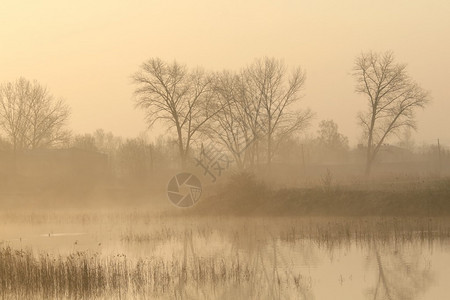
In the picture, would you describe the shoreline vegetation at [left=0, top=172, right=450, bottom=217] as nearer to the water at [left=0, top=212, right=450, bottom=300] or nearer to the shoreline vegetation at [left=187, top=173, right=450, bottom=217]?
the shoreline vegetation at [left=187, top=173, right=450, bottom=217]

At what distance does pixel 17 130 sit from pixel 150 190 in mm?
23949

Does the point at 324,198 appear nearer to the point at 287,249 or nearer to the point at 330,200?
the point at 330,200

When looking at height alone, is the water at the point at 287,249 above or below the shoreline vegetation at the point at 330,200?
below

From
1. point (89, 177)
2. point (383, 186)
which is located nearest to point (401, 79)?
point (383, 186)

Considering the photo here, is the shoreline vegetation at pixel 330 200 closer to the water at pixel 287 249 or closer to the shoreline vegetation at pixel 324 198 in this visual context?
→ the shoreline vegetation at pixel 324 198

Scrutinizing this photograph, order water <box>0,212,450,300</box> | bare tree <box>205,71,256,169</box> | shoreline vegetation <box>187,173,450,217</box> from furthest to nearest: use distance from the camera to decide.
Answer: bare tree <box>205,71,256,169</box> → shoreline vegetation <box>187,173,450,217</box> → water <box>0,212,450,300</box>

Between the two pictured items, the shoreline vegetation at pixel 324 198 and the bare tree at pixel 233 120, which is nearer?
the shoreline vegetation at pixel 324 198

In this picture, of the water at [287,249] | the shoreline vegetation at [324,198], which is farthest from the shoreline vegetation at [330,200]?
the water at [287,249]

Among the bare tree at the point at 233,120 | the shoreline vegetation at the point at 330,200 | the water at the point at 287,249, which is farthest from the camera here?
the bare tree at the point at 233,120

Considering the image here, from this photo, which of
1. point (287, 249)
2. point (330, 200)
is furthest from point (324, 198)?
point (287, 249)

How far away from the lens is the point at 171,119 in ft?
255

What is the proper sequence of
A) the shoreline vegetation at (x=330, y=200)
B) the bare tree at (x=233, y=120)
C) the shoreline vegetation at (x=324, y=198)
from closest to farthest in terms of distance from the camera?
1. the shoreline vegetation at (x=330, y=200)
2. the shoreline vegetation at (x=324, y=198)
3. the bare tree at (x=233, y=120)

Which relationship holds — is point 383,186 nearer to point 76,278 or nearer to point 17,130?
point 76,278

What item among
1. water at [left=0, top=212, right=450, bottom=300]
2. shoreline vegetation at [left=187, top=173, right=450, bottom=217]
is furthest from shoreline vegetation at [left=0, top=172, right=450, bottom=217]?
water at [left=0, top=212, right=450, bottom=300]
